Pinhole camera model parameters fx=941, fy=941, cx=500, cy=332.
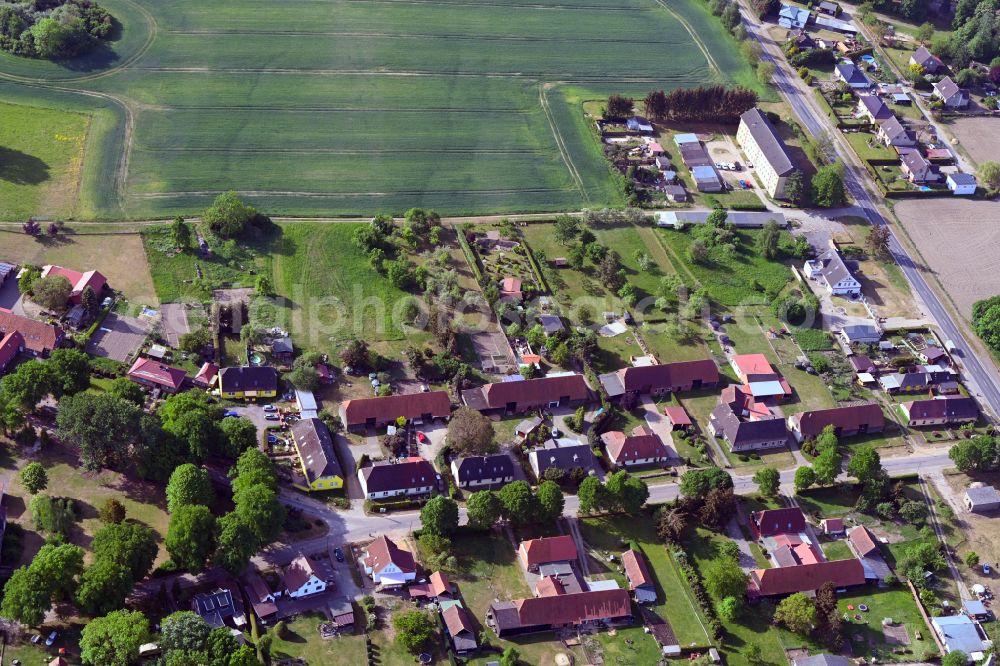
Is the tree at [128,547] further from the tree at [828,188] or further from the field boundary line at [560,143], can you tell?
the tree at [828,188]


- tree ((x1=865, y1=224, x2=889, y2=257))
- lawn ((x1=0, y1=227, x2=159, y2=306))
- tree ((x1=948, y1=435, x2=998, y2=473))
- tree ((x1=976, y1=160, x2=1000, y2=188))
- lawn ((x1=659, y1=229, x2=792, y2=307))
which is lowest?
lawn ((x1=0, y1=227, x2=159, y2=306))

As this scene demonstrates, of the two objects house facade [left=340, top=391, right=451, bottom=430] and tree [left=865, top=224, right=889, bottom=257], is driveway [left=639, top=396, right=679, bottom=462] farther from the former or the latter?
tree [left=865, top=224, right=889, bottom=257]

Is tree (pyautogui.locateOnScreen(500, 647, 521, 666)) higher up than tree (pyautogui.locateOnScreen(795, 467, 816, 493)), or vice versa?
tree (pyautogui.locateOnScreen(795, 467, 816, 493))

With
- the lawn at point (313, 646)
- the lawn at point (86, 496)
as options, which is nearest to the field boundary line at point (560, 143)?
the lawn at point (86, 496)

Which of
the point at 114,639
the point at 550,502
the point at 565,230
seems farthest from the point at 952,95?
the point at 114,639

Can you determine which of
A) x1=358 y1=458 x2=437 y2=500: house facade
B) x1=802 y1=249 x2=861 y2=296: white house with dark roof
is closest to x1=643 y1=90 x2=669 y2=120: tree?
x1=802 y1=249 x2=861 y2=296: white house with dark roof

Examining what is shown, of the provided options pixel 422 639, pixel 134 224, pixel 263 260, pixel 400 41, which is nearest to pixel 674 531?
pixel 422 639
